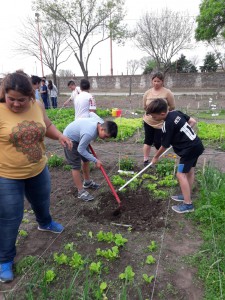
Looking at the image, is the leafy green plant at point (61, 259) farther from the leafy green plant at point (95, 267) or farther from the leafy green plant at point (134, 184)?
the leafy green plant at point (134, 184)

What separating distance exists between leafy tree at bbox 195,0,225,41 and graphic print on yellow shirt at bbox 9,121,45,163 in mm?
17621

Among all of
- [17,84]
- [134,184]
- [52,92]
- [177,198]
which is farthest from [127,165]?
[52,92]

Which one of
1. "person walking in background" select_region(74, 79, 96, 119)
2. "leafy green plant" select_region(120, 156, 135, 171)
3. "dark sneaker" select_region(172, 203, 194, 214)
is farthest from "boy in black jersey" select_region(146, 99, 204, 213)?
"person walking in background" select_region(74, 79, 96, 119)

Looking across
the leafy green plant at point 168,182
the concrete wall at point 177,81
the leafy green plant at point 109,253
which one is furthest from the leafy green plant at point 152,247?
the concrete wall at point 177,81

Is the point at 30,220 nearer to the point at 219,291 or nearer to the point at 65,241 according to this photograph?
the point at 65,241

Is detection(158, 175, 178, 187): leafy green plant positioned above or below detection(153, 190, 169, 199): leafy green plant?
above

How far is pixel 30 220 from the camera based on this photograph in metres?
3.49

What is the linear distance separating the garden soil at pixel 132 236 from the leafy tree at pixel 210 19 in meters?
16.4

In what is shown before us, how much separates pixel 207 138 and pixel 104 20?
20.3 metres

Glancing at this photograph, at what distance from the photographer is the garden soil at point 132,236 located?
2.33 meters

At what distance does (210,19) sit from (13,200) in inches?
727

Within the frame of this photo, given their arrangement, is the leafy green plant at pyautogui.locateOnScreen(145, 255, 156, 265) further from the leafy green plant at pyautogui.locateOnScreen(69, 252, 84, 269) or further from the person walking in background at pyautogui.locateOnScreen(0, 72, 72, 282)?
the person walking in background at pyautogui.locateOnScreen(0, 72, 72, 282)

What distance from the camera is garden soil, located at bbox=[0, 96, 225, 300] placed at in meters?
2.33

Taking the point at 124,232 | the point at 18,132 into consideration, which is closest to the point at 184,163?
the point at 124,232
